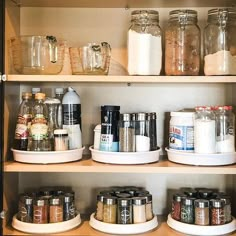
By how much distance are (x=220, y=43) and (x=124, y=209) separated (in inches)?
28.4

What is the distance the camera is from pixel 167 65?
151cm

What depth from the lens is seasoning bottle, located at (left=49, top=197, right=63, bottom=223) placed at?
1510mm

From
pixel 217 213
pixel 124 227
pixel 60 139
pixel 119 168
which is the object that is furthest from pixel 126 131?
pixel 217 213

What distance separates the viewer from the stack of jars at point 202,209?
1.48m

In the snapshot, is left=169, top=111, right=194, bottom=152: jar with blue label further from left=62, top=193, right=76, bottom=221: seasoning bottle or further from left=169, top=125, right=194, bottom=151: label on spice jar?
left=62, top=193, right=76, bottom=221: seasoning bottle

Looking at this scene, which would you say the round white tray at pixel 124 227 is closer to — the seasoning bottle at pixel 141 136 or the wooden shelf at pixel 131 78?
the seasoning bottle at pixel 141 136

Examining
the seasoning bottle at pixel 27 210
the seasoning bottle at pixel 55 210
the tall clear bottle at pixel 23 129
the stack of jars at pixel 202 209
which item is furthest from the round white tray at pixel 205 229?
the tall clear bottle at pixel 23 129

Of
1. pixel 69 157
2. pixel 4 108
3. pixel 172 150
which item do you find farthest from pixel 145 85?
pixel 4 108

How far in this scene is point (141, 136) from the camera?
4.95 feet

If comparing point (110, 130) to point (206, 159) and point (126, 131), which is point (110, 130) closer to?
point (126, 131)

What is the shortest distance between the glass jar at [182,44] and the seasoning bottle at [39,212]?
685 millimetres

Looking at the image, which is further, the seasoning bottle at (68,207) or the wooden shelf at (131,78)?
the seasoning bottle at (68,207)

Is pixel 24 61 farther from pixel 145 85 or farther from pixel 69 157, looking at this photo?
pixel 145 85

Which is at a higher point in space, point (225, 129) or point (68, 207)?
point (225, 129)
